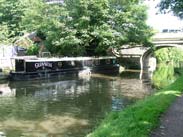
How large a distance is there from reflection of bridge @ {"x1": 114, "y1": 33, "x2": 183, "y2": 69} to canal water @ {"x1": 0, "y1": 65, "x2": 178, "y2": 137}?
2657cm

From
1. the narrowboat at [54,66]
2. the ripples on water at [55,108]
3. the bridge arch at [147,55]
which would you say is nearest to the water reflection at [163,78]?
the ripples on water at [55,108]

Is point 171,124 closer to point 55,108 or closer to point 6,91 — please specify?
point 55,108

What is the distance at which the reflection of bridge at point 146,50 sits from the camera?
5116cm

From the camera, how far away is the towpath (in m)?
8.12

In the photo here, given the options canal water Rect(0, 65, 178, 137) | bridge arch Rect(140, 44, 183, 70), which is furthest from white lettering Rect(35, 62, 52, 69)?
bridge arch Rect(140, 44, 183, 70)

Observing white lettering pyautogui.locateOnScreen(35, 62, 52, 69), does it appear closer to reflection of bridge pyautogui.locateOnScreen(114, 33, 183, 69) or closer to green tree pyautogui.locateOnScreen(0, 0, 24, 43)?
green tree pyautogui.locateOnScreen(0, 0, 24, 43)

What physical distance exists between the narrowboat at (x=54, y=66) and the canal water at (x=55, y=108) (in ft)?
13.3

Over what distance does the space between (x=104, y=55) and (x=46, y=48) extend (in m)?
7.52

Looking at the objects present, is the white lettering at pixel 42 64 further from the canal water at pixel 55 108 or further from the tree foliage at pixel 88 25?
the tree foliage at pixel 88 25

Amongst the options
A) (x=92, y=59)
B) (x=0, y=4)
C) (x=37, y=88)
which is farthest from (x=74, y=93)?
(x=0, y=4)

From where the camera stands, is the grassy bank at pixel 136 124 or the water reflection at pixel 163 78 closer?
the grassy bank at pixel 136 124

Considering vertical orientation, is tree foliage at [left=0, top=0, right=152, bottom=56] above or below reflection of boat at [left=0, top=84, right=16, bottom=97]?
above

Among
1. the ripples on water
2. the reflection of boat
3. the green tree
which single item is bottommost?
the ripples on water

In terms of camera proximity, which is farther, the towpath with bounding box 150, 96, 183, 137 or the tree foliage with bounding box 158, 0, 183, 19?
the tree foliage with bounding box 158, 0, 183, 19
